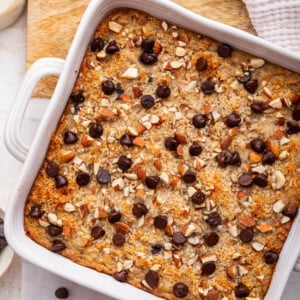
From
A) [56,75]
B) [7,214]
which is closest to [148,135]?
[56,75]

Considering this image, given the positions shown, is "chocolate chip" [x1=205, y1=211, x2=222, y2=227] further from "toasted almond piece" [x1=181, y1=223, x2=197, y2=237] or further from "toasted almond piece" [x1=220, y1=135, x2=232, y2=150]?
"toasted almond piece" [x1=220, y1=135, x2=232, y2=150]

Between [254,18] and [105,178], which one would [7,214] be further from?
[254,18]

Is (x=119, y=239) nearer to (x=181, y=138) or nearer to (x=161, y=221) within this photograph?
(x=161, y=221)

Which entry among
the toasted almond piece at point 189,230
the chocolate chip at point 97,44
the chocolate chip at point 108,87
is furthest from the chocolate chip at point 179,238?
the chocolate chip at point 97,44

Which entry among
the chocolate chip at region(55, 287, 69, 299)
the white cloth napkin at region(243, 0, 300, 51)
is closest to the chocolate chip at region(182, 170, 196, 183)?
the white cloth napkin at region(243, 0, 300, 51)

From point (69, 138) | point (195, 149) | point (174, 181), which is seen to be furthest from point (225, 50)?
point (69, 138)
